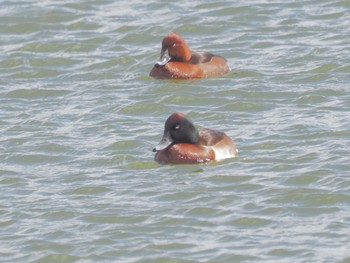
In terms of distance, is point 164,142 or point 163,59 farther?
point 163,59

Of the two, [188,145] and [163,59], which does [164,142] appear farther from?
[163,59]

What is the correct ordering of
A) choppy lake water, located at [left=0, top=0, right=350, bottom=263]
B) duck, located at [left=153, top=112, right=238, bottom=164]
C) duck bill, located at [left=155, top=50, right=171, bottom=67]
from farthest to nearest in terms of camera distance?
duck bill, located at [left=155, top=50, right=171, bottom=67], duck, located at [left=153, top=112, right=238, bottom=164], choppy lake water, located at [left=0, top=0, right=350, bottom=263]

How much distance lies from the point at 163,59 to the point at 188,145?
371cm

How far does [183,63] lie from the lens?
59.6ft

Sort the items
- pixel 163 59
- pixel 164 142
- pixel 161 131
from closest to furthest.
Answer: pixel 164 142, pixel 161 131, pixel 163 59

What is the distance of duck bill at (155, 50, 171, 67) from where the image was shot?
59.0 ft

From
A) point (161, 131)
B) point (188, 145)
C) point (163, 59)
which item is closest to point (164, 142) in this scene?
point (188, 145)

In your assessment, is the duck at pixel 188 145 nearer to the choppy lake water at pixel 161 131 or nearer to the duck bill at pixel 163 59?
the choppy lake water at pixel 161 131

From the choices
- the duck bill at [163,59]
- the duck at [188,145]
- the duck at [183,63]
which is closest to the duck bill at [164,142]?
the duck at [188,145]

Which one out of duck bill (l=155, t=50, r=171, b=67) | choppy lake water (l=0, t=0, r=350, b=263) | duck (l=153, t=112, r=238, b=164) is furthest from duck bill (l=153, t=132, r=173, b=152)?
duck bill (l=155, t=50, r=171, b=67)

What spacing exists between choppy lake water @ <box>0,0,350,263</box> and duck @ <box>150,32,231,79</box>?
20 cm

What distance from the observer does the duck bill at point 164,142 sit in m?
14.4

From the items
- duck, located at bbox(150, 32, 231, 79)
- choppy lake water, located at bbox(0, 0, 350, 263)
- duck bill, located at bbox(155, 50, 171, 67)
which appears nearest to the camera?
choppy lake water, located at bbox(0, 0, 350, 263)

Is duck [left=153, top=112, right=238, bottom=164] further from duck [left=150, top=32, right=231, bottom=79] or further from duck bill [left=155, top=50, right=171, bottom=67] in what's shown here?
duck bill [left=155, top=50, right=171, bottom=67]
